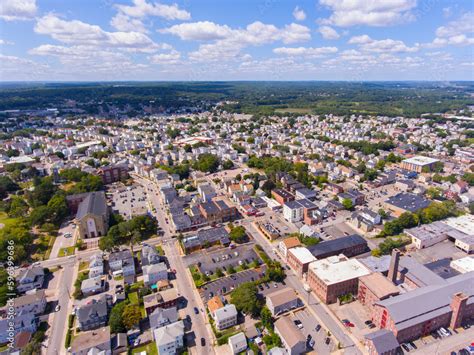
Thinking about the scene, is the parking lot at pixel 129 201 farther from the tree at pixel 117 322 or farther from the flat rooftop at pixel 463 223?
the flat rooftop at pixel 463 223

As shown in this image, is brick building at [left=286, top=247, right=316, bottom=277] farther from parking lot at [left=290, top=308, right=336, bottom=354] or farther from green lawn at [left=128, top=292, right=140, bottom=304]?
green lawn at [left=128, top=292, right=140, bottom=304]

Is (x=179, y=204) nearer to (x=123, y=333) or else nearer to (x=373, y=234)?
(x=123, y=333)

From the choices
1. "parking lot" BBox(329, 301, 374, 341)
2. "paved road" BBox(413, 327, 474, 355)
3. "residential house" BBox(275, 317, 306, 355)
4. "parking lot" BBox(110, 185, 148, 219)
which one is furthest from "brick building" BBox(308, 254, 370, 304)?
"parking lot" BBox(110, 185, 148, 219)

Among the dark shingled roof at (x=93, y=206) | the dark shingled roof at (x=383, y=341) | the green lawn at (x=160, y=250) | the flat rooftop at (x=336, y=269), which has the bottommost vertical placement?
the green lawn at (x=160, y=250)

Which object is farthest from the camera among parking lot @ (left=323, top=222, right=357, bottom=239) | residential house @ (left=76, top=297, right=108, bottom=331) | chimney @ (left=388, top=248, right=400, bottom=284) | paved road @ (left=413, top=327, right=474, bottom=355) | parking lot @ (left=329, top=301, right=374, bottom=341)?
parking lot @ (left=323, top=222, right=357, bottom=239)

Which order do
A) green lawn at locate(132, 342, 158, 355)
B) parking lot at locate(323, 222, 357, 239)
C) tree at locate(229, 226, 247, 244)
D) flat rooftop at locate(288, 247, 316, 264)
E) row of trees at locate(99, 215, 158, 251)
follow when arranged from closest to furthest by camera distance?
green lawn at locate(132, 342, 158, 355), flat rooftop at locate(288, 247, 316, 264), row of trees at locate(99, 215, 158, 251), tree at locate(229, 226, 247, 244), parking lot at locate(323, 222, 357, 239)

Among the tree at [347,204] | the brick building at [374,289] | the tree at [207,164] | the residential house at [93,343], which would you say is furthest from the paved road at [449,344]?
the tree at [207,164]
